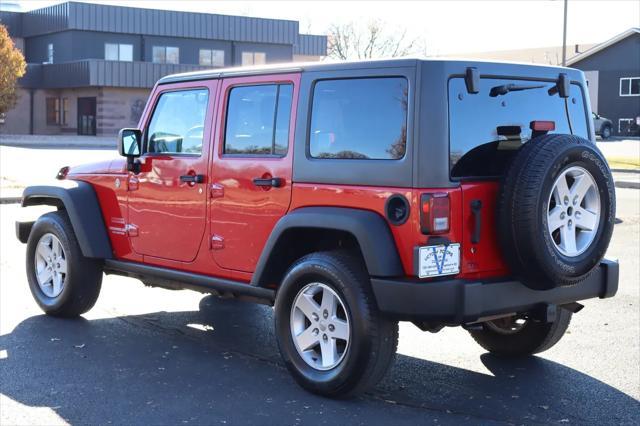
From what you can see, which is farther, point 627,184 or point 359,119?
point 627,184

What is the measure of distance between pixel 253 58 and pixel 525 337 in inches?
2270

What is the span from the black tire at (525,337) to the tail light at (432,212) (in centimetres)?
151

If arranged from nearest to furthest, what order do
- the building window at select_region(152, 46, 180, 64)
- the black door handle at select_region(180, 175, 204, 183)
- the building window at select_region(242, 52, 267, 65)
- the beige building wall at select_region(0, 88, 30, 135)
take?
the black door handle at select_region(180, 175, 204, 183) → the beige building wall at select_region(0, 88, 30, 135) → the building window at select_region(152, 46, 180, 64) → the building window at select_region(242, 52, 267, 65)

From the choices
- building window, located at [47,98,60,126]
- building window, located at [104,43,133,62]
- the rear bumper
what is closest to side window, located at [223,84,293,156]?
the rear bumper

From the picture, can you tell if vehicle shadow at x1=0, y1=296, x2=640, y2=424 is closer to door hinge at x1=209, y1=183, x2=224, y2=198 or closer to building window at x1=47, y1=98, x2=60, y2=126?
door hinge at x1=209, y1=183, x2=224, y2=198

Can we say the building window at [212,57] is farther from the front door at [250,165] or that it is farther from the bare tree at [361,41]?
the front door at [250,165]

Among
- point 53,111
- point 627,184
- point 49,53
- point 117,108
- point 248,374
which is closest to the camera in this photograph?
point 248,374

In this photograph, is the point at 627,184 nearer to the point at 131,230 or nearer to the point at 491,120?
the point at 131,230

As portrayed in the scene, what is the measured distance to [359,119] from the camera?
17.6 ft

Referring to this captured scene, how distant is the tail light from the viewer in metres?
4.90

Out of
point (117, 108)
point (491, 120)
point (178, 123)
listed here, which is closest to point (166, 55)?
point (117, 108)

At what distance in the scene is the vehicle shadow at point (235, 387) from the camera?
505 centimetres

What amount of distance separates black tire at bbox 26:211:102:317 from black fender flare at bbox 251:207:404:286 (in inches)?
97.4

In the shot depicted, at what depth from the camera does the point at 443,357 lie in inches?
251
